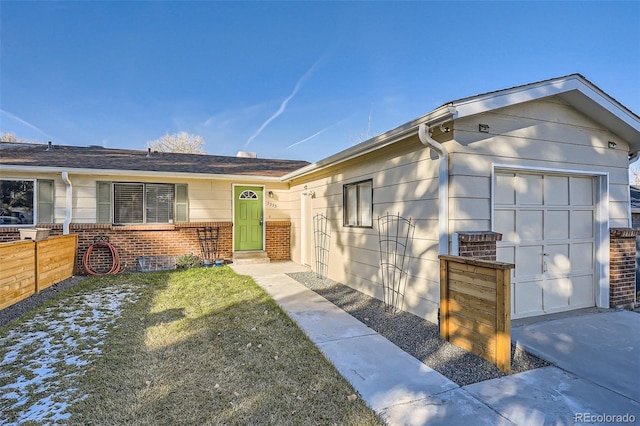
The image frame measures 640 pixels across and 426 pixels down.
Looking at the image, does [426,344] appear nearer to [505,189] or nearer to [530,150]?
[505,189]

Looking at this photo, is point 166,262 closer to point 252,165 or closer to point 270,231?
point 270,231

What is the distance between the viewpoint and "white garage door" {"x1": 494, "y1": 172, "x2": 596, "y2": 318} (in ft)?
14.2

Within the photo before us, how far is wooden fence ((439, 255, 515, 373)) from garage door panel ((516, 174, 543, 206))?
1.72 m

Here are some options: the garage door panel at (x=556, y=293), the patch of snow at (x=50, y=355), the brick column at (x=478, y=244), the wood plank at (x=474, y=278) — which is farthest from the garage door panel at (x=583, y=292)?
the patch of snow at (x=50, y=355)

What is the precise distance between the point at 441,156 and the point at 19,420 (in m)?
4.57

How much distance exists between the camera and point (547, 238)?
4605 mm

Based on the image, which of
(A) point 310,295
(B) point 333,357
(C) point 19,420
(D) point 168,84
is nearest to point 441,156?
(B) point 333,357

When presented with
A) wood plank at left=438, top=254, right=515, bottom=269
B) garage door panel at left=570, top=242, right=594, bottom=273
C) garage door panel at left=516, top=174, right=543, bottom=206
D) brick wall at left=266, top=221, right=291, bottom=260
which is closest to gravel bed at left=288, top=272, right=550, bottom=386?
wood plank at left=438, top=254, right=515, bottom=269

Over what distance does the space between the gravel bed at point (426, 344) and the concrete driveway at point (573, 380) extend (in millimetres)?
124

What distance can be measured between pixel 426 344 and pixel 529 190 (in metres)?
2.65

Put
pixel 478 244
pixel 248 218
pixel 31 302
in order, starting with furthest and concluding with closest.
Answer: pixel 248 218
pixel 31 302
pixel 478 244

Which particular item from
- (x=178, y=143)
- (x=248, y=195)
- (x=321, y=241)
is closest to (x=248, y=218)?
(x=248, y=195)

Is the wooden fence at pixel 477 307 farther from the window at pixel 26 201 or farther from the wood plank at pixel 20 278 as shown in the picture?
the window at pixel 26 201

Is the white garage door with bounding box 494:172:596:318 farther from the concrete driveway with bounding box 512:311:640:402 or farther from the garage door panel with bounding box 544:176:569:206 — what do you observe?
the concrete driveway with bounding box 512:311:640:402
